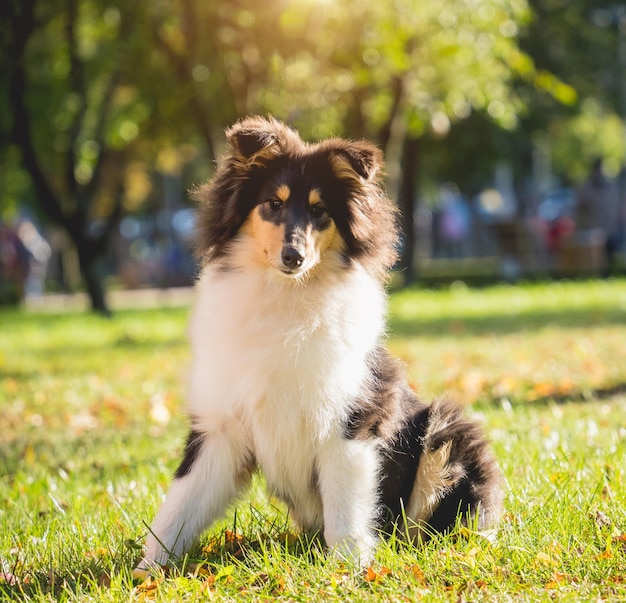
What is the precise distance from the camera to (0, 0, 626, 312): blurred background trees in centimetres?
1148

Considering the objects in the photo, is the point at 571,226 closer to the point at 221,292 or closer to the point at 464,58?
the point at 464,58

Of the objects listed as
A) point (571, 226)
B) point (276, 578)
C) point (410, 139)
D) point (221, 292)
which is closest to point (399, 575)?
point (276, 578)

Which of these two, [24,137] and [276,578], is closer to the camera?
[276,578]

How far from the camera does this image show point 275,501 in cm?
437

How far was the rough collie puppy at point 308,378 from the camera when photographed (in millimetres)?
3641

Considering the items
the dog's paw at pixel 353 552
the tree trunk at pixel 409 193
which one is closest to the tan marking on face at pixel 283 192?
the dog's paw at pixel 353 552

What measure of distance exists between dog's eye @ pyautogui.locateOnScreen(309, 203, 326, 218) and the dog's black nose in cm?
28

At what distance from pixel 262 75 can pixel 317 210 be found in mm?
10236

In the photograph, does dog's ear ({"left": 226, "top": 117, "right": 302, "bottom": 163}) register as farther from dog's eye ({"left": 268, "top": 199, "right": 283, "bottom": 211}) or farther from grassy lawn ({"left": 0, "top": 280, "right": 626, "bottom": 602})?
grassy lawn ({"left": 0, "top": 280, "right": 626, "bottom": 602})

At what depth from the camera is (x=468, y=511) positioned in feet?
12.8

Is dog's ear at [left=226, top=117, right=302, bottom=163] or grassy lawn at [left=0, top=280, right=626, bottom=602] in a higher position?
dog's ear at [left=226, top=117, right=302, bottom=163]

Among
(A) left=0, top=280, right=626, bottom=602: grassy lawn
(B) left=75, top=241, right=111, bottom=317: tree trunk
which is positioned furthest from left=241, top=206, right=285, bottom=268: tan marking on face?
(B) left=75, top=241, right=111, bottom=317: tree trunk

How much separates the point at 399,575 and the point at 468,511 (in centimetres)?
58

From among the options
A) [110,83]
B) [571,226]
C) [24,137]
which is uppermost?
[110,83]
